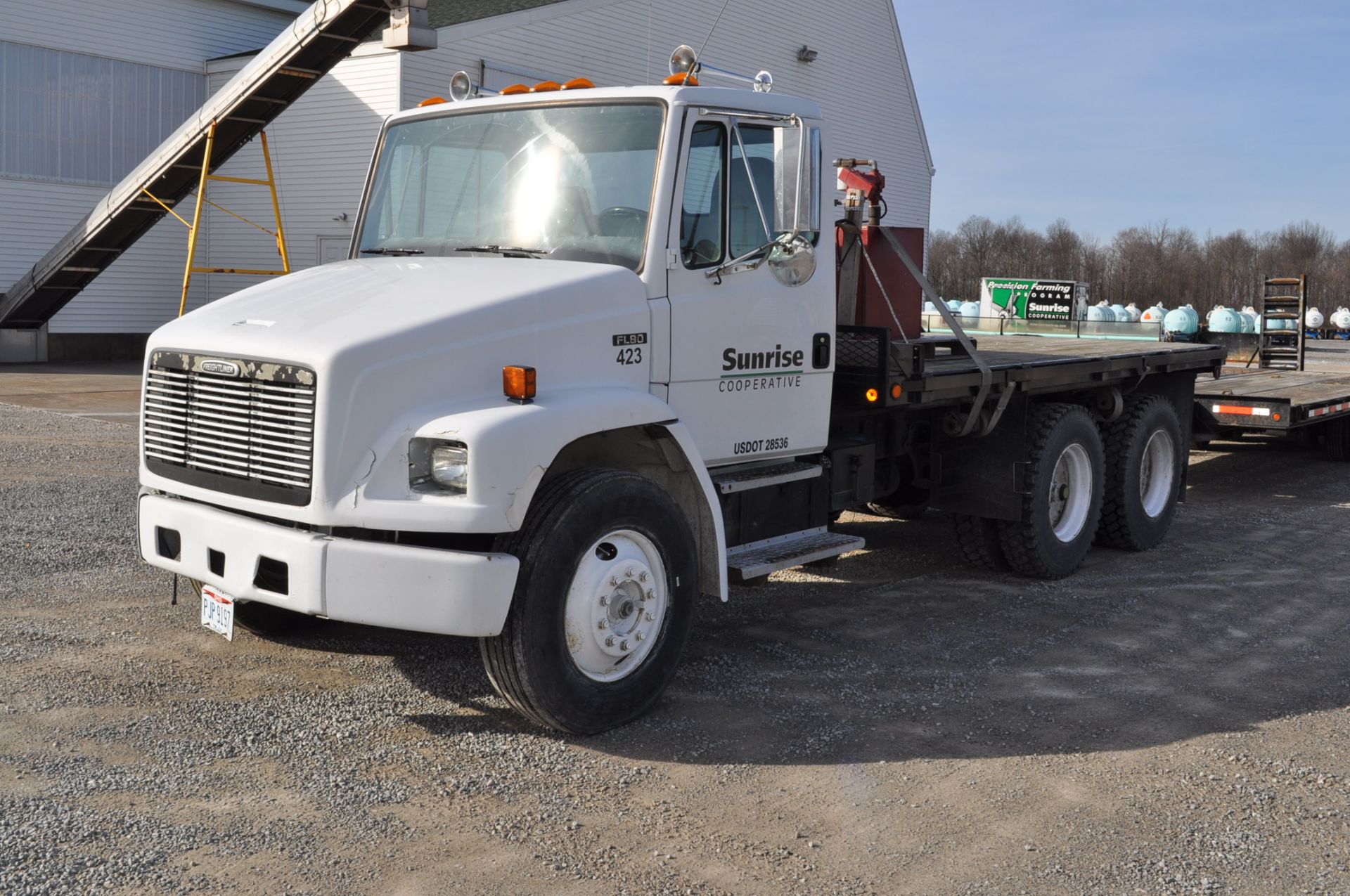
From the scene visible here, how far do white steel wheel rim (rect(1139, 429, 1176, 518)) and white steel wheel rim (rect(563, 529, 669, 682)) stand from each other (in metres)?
5.62

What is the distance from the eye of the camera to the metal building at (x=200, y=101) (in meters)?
22.5

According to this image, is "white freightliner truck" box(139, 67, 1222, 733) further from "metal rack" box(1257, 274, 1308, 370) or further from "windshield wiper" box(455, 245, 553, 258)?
"metal rack" box(1257, 274, 1308, 370)

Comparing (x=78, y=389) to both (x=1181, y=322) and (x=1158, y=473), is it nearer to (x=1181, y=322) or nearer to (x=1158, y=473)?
(x=1158, y=473)

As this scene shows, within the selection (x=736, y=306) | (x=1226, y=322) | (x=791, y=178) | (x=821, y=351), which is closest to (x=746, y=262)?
(x=736, y=306)

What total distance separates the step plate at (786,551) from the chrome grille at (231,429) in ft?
6.66

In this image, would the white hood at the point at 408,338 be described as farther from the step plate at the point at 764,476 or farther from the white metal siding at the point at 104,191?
the white metal siding at the point at 104,191

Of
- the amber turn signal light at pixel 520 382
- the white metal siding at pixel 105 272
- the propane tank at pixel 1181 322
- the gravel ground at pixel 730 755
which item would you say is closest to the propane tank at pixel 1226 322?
the propane tank at pixel 1181 322

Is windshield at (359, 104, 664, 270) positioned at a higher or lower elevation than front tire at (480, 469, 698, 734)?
higher

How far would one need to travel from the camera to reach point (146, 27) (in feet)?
80.6

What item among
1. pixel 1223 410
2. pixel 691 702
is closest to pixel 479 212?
pixel 691 702

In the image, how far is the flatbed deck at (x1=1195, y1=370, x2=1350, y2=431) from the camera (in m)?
11.7

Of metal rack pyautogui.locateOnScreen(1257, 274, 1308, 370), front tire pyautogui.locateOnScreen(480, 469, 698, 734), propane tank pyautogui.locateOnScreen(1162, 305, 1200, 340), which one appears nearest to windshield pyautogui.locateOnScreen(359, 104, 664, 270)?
front tire pyautogui.locateOnScreen(480, 469, 698, 734)

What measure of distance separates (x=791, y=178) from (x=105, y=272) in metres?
22.4

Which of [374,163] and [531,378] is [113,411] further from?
[531,378]
